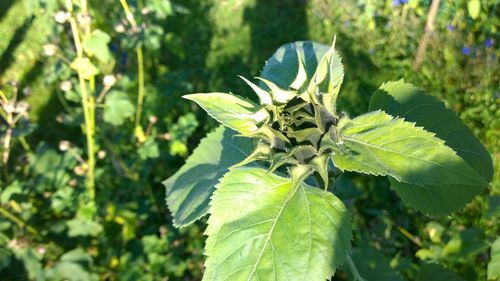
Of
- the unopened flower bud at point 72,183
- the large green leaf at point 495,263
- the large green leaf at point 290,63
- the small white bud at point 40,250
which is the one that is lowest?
the small white bud at point 40,250

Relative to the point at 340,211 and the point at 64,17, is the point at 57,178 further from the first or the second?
the point at 340,211

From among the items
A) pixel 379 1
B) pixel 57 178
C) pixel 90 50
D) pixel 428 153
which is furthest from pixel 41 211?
pixel 379 1

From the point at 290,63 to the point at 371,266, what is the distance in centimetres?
79

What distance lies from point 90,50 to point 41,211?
1.17m

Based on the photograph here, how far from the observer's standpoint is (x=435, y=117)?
1298 mm

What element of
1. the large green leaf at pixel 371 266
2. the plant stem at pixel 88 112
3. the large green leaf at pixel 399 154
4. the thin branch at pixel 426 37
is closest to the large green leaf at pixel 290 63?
the large green leaf at pixel 399 154

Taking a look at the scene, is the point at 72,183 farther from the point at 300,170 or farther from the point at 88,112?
the point at 300,170

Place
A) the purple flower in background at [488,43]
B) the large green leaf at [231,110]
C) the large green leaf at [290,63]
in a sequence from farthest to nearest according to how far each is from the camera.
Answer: the purple flower in background at [488,43] < the large green leaf at [290,63] < the large green leaf at [231,110]

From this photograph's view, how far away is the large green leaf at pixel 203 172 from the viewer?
1.33 meters

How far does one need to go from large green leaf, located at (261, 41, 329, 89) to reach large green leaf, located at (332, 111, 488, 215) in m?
0.41

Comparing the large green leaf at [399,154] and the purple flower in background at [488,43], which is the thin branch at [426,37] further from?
the large green leaf at [399,154]

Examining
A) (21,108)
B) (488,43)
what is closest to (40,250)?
(21,108)

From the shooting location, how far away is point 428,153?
955mm

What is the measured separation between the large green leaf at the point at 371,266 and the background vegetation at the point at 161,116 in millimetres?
11
